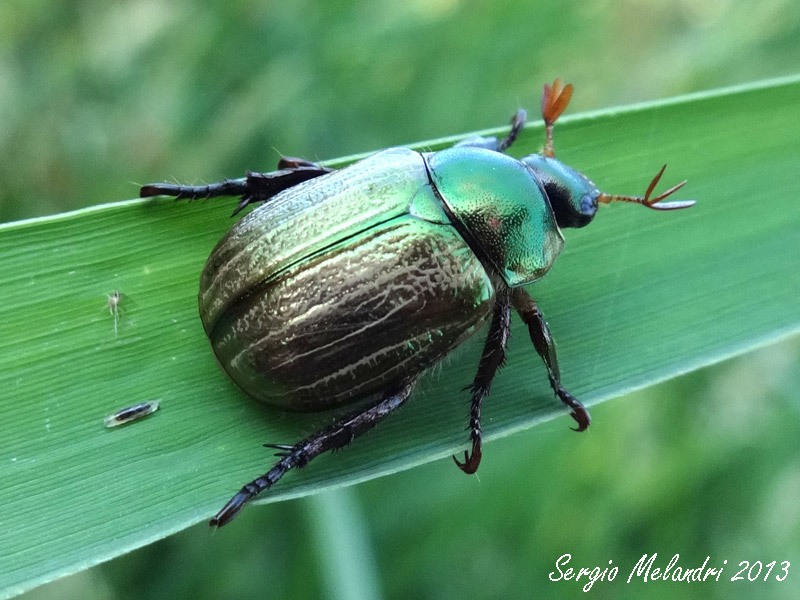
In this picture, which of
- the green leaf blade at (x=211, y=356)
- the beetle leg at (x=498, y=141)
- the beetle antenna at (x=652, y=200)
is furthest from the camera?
the beetle leg at (x=498, y=141)

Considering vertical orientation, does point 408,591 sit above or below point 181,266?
below

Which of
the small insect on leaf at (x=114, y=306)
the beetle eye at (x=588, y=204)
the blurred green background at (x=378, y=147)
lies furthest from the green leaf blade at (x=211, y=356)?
the blurred green background at (x=378, y=147)

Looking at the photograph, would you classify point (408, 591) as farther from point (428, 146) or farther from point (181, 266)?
point (428, 146)

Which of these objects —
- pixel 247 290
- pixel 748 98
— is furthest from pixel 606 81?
pixel 247 290

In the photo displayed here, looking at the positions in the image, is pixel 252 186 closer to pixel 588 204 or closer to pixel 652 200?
pixel 588 204

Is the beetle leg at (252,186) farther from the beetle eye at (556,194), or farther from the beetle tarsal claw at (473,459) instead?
the beetle tarsal claw at (473,459)

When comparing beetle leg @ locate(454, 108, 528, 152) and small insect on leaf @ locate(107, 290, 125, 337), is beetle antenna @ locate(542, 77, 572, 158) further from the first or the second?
small insect on leaf @ locate(107, 290, 125, 337)
